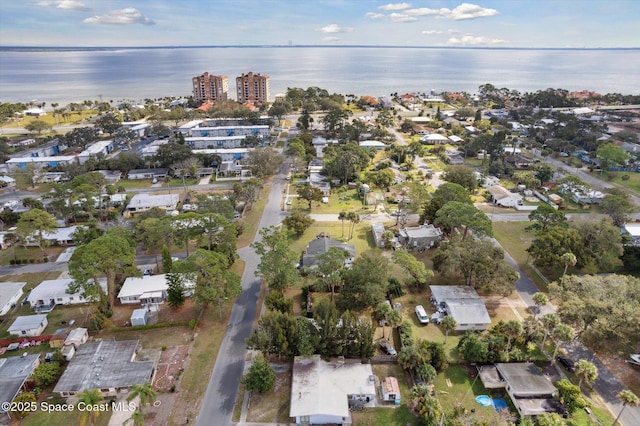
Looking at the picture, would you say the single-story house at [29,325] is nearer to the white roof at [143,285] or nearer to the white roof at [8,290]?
the white roof at [8,290]

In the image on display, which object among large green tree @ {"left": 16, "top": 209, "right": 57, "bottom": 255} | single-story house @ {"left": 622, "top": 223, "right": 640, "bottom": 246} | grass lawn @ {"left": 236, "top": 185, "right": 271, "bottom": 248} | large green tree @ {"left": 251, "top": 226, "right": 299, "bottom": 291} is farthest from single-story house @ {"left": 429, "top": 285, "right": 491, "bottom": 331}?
large green tree @ {"left": 16, "top": 209, "right": 57, "bottom": 255}

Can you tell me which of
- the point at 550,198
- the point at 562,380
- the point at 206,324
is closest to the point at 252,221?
the point at 206,324

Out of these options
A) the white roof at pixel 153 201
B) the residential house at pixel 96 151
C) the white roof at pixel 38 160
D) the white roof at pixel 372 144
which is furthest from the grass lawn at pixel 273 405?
the white roof at pixel 38 160

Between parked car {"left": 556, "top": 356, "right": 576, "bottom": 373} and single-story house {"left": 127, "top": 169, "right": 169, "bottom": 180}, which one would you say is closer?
parked car {"left": 556, "top": 356, "right": 576, "bottom": 373}

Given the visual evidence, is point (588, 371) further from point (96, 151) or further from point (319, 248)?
point (96, 151)

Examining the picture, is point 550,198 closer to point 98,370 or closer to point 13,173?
point 98,370

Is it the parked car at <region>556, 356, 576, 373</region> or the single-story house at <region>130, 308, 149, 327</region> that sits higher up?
the single-story house at <region>130, 308, 149, 327</region>

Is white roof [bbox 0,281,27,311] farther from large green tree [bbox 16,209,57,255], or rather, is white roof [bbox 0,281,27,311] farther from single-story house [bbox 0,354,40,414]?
single-story house [bbox 0,354,40,414]
